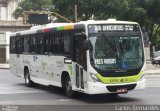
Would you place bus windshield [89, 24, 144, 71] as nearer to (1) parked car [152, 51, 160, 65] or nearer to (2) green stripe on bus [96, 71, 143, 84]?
(2) green stripe on bus [96, 71, 143, 84]

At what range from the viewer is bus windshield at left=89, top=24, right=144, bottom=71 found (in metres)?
16.2

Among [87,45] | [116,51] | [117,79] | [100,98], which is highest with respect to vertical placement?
[87,45]

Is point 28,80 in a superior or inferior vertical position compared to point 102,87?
inferior

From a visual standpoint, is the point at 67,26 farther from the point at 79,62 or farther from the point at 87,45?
the point at 87,45

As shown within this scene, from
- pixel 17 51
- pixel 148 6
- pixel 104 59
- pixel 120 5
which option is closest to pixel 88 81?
pixel 104 59

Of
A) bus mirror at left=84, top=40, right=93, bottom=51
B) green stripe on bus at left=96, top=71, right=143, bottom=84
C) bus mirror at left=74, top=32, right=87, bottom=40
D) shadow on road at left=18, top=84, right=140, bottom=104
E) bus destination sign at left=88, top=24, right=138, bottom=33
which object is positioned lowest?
shadow on road at left=18, top=84, right=140, bottom=104

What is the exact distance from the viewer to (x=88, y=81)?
16.2 meters

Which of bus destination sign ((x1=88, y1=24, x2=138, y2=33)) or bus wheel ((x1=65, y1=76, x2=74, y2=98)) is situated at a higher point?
bus destination sign ((x1=88, y1=24, x2=138, y2=33))

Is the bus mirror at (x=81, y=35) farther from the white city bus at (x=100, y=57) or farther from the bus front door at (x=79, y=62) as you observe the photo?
the bus front door at (x=79, y=62)

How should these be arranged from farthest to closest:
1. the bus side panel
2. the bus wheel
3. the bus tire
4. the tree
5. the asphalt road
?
the tree
the bus side panel
the bus tire
the bus wheel
the asphalt road

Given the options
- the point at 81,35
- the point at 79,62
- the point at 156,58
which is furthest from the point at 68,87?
the point at 156,58

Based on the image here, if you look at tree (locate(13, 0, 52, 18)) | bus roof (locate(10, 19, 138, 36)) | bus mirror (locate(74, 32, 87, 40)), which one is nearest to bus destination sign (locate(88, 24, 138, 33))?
bus roof (locate(10, 19, 138, 36))

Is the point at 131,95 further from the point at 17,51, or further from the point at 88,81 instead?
the point at 17,51

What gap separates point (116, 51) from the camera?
16453 millimetres
